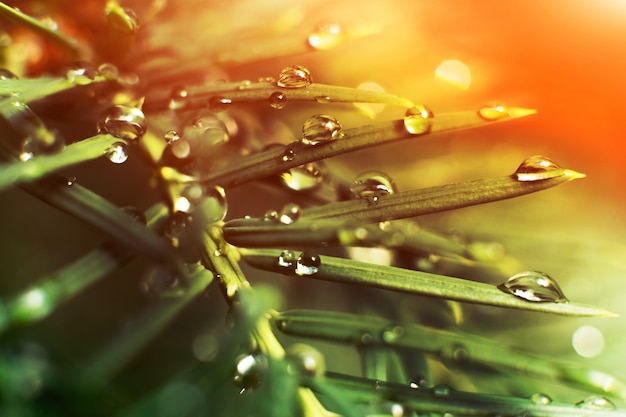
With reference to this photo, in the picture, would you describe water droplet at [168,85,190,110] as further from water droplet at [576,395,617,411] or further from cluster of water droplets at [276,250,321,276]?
water droplet at [576,395,617,411]

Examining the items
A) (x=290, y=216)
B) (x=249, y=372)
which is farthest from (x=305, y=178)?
(x=249, y=372)

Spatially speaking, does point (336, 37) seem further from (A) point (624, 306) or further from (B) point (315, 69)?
A: (A) point (624, 306)

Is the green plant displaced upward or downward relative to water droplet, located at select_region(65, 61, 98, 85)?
downward

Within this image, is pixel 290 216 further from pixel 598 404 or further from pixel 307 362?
pixel 598 404

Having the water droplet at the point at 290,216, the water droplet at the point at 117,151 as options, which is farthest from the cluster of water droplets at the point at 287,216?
the water droplet at the point at 117,151

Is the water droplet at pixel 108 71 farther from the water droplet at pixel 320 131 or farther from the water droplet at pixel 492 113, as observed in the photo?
the water droplet at pixel 492 113

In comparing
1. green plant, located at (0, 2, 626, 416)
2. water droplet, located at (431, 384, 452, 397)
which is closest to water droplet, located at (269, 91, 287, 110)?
green plant, located at (0, 2, 626, 416)

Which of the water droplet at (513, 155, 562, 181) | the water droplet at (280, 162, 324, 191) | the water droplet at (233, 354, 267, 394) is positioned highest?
the water droplet at (280, 162, 324, 191)
